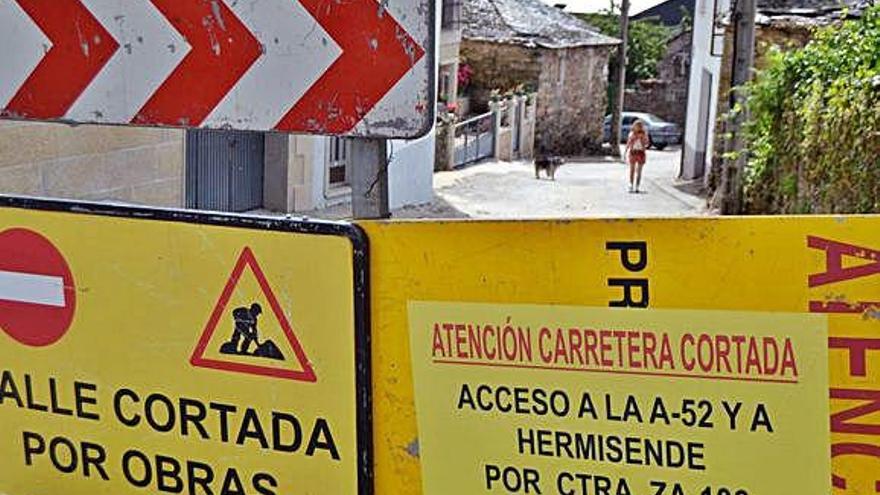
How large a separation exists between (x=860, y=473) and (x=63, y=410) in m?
1.99

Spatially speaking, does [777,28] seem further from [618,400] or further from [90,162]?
[618,400]

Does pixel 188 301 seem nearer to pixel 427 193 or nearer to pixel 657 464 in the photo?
pixel 657 464

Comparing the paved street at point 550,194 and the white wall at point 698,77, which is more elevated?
the white wall at point 698,77

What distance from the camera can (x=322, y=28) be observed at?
3.08m

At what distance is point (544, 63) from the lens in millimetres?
35562

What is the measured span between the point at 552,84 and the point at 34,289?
3357cm

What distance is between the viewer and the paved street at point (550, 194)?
20703mm

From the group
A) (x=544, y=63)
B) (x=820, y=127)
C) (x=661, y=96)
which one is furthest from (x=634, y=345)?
(x=661, y=96)

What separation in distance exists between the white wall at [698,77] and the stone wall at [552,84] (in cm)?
805

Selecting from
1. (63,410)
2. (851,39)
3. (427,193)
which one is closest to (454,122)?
(427,193)

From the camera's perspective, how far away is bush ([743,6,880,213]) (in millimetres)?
7496

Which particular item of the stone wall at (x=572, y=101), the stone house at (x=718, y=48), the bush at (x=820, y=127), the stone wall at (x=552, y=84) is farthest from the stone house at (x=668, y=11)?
the bush at (x=820, y=127)

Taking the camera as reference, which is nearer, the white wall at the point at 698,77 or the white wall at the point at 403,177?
the white wall at the point at 403,177

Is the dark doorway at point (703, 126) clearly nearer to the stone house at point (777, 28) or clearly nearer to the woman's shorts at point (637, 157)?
the woman's shorts at point (637, 157)
